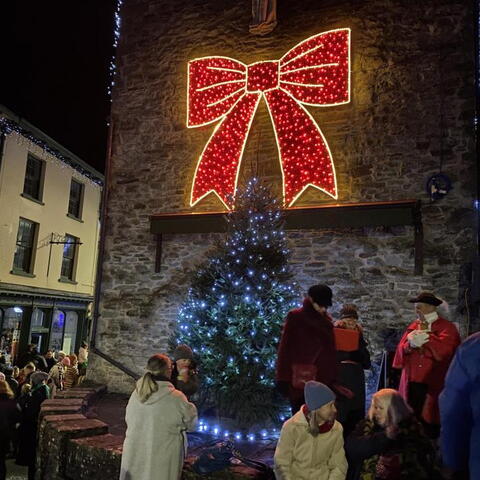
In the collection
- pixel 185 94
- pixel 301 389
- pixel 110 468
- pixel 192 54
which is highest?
pixel 192 54

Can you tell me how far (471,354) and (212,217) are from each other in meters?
7.53

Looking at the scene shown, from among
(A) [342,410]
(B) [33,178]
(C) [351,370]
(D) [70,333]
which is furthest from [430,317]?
(D) [70,333]

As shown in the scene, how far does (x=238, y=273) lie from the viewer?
23.2ft

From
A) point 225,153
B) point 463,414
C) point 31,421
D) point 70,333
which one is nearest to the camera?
point 463,414

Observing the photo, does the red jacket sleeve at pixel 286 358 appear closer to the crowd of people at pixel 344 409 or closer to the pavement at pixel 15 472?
the crowd of people at pixel 344 409

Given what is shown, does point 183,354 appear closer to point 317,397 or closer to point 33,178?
point 317,397

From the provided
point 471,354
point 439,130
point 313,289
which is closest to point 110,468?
point 313,289

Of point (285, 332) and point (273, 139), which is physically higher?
point (273, 139)

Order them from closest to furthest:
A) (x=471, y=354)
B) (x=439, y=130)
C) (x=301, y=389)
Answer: (x=471, y=354) → (x=301, y=389) → (x=439, y=130)

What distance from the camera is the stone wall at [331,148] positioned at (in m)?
8.20

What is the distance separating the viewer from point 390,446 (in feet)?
11.0

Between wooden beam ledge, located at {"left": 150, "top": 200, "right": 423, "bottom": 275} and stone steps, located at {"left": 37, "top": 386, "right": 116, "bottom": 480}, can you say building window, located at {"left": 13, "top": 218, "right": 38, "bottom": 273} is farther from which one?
stone steps, located at {"left": 37, "top": 386, "right": 116, "bottom": 480}

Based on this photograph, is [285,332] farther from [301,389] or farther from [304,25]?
[304,25]

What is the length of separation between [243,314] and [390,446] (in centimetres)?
360
